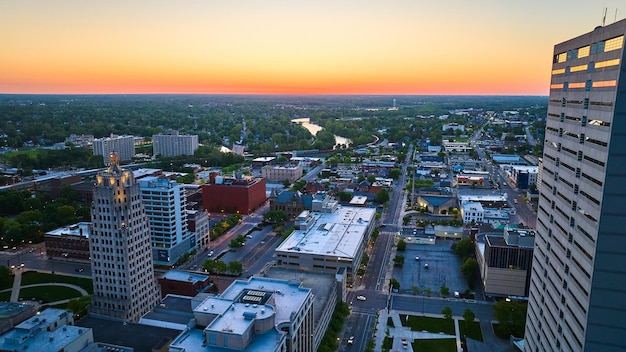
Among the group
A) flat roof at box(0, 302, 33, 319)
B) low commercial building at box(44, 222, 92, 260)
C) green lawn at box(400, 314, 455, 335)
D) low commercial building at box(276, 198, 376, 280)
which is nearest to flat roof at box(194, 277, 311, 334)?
green lawn at box(400, 314, 455, 335)

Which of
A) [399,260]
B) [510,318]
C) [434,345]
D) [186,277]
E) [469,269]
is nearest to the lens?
[434,345]

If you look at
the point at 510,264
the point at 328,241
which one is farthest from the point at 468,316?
the point at 328,241

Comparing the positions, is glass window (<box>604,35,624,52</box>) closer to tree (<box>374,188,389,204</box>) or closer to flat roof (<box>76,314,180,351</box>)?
flat roof (<box>76,314,180,351</box>)

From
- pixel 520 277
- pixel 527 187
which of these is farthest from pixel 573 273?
pixel 527 187

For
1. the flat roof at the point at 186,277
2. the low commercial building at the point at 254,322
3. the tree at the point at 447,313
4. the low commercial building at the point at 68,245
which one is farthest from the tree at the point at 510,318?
the low commercial building at the point at 68,245

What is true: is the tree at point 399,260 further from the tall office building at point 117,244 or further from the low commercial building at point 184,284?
the tall office building at point 117,244

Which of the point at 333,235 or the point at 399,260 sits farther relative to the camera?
the point at 333,235

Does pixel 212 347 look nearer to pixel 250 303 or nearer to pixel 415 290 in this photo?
pixel 250 303
